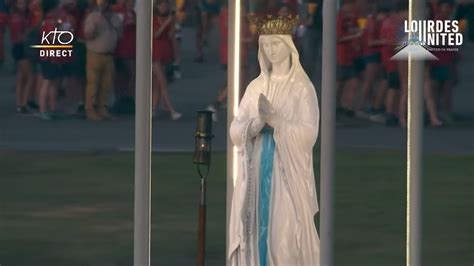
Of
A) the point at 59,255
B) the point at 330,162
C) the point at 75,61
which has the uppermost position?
the point at 75,61

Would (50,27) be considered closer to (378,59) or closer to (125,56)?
(125,56)

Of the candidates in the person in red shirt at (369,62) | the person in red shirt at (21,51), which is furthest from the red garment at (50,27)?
the person in red shirt at (369,62)

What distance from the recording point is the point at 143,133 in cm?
934

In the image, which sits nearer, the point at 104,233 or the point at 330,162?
the point at 330,162

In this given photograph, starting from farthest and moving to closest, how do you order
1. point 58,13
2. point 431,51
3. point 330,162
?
point 58,13 → point 431,51 → point 330,162

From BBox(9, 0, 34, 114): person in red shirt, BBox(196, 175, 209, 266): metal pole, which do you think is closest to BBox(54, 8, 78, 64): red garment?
BBox(9, 0, 34, 114): person in red shirt

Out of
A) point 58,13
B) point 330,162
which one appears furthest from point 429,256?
point 58,13

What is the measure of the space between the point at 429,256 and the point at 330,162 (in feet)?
4.65

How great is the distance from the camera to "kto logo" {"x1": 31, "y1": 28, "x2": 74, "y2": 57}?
10305 mm

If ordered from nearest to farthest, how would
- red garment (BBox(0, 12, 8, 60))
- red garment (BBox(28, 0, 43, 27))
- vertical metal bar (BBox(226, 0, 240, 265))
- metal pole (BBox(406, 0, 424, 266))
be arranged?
metal pole (BBox(406, 0, 424, 266))
vertical metal bar (BBox(226, 0, 240, 265))
red garment (BBox(28, 0, 43, 27))
red garment (BBox(0, 12, 8, 60))

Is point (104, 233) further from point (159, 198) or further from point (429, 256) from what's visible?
point (429, 256)

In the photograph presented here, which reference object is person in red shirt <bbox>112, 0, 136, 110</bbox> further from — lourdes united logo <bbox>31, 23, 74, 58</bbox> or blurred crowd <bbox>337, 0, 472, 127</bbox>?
blurred crowd <bbox>337, 0, 472, 127</bbox>

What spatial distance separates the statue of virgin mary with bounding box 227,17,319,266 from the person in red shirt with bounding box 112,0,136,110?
1.10 metres

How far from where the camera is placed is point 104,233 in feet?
33.9
